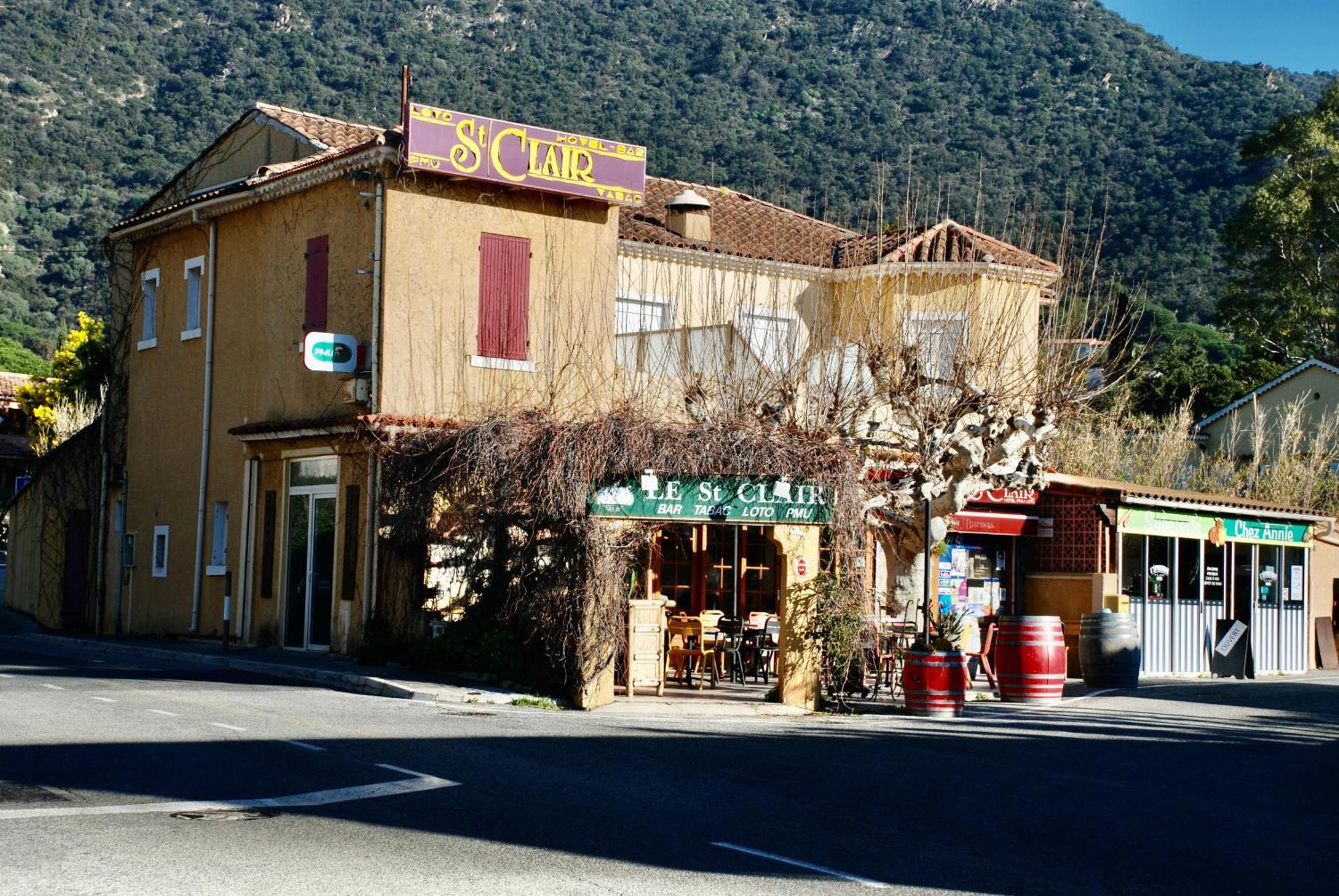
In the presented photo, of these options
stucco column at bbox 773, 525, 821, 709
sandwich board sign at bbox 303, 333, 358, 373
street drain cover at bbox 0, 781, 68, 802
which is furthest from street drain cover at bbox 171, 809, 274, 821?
sandwich board sign at bbox 303, 333, 358, 373

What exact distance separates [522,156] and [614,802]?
14482 millimetres

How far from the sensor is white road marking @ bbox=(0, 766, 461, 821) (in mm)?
9297

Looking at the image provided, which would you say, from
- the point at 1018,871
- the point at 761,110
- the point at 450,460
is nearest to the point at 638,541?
the point at 450,460

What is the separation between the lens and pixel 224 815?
937cm

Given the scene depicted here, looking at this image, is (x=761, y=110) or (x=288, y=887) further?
(x=761, y=110)

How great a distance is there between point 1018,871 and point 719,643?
1215 cm

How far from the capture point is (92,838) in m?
8.58

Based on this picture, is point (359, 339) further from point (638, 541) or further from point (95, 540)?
point (95, 540)

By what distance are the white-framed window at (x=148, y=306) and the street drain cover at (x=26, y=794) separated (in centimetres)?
1903

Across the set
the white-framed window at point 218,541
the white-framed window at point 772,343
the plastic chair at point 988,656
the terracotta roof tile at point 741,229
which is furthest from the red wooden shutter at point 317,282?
the plastic chair at point 988,656

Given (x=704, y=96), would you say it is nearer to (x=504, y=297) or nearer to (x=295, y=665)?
(x=504, y=297)

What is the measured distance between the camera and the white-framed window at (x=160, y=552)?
88.8ft

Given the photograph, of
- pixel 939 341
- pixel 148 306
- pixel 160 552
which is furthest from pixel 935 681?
pixel 148 306

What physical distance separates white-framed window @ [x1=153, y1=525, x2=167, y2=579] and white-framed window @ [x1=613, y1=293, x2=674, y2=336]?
28.7ft
